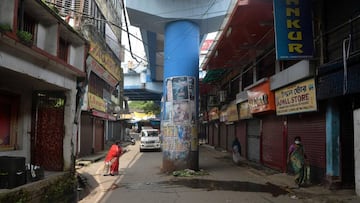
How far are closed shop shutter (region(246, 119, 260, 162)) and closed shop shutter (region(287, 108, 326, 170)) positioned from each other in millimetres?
5828

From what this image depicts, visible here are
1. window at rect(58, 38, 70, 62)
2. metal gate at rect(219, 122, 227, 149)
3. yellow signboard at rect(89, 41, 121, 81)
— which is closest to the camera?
window at rect(58, 38, 70, 62)

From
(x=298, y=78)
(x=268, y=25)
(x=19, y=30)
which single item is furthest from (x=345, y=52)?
(x=19, y=30)

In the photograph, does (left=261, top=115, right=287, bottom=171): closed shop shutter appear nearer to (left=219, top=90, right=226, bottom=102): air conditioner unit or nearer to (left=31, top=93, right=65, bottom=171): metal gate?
(left=31, top=93, right=65, bottom=171): metal gate

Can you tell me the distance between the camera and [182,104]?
1705 cm

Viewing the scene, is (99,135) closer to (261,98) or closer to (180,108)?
(180,108)

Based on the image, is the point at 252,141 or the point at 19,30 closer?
the point at 19,30

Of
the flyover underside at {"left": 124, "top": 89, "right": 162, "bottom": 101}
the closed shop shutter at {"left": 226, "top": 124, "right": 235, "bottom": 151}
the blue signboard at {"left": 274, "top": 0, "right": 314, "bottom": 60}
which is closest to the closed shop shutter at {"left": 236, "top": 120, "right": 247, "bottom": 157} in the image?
the closed shop shutter at {"left": 226, "top": 124, "right": 235, "bottom": 151}

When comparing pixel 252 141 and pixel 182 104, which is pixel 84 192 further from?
pixel 252 141

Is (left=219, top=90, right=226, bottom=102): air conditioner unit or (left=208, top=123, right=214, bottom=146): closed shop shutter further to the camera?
(left=208, top=123, right=214, bottom=146): closed shop shutter

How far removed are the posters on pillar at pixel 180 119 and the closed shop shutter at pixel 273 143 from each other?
344 cm

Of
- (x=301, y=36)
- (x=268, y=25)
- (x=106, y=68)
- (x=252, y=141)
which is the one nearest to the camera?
(x=301, y=36)

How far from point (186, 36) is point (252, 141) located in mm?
7290

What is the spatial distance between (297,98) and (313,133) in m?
1.26

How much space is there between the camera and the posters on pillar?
55.7 ft
